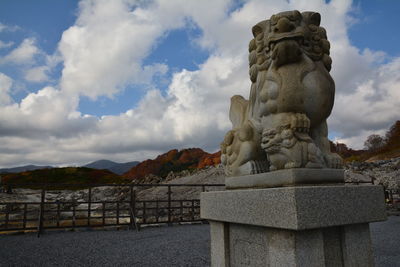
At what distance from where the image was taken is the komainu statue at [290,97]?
230 cm

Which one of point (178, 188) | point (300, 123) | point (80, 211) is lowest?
point (80, 211)

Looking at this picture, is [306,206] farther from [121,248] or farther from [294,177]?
[121,248]

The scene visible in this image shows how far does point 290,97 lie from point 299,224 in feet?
3.60

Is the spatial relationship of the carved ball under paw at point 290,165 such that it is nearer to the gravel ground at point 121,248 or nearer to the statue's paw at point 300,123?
the statue's paw at point 300,123

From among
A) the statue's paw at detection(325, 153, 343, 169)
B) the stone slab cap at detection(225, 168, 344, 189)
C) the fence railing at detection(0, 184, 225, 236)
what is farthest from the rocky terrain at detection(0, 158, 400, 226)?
the statue's paw at detection(325, 153, 343, 169)

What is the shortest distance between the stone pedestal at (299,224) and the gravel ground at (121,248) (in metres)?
2.26

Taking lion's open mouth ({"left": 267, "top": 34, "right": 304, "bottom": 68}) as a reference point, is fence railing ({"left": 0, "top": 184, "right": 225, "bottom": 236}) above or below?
below

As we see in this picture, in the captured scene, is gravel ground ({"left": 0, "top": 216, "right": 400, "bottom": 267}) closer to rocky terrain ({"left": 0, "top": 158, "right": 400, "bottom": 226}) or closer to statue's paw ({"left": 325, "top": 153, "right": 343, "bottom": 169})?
statue's paw ({"left": 325, "top": 153, "right": 343, "bottom": 169})

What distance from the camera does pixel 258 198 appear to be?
2162mm

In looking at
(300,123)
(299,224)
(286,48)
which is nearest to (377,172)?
(300,123)

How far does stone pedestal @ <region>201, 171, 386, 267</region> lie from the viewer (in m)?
1.88

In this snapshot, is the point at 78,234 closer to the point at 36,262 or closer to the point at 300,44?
the point at 36,262

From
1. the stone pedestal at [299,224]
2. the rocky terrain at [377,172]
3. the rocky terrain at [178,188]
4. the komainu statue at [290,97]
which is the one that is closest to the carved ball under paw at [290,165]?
the komainu statue at [290,97]

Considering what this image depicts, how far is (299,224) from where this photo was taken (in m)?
1.78
